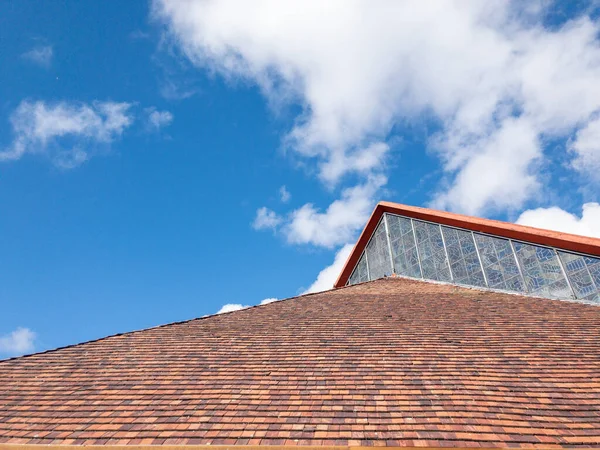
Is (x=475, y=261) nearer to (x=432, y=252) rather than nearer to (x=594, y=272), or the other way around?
(x=432, y=252)

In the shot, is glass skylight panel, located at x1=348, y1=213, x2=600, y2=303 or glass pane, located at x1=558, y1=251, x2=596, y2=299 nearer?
glass pane, located at x1=558, y1=251, x2=596, y2=299

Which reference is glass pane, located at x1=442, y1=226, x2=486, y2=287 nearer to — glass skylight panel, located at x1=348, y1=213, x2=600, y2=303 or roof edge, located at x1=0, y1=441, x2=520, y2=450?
glass skylight panel, located at x1=348, y1=213, x2=600, y2=303

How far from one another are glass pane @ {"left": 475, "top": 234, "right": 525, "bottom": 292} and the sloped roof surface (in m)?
2.07

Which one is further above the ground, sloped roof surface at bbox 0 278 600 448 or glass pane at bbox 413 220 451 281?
glass pane at bbox 413 220 451 281

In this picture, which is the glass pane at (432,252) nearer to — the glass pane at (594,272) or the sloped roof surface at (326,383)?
the glass pane at (594,272)

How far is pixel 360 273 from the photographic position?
14734mm

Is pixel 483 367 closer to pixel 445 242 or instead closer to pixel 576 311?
pixel 576 311

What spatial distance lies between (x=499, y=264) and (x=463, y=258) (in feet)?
3.42

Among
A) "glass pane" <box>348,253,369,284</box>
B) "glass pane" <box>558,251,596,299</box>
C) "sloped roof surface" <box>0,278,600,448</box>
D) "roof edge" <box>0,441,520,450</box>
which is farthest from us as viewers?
"glass pane" <box>348,253,369,284</box>

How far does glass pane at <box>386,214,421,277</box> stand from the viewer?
39.3 feet

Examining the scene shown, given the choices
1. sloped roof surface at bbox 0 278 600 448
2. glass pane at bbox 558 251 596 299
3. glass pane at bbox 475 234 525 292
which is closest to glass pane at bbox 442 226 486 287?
glass pane at bbox 475 234 525 292

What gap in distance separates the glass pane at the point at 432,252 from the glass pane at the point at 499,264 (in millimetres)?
1124

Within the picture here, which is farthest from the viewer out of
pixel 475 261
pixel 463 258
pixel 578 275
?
pixel 463 258

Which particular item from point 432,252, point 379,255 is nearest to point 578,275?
point 432,252
